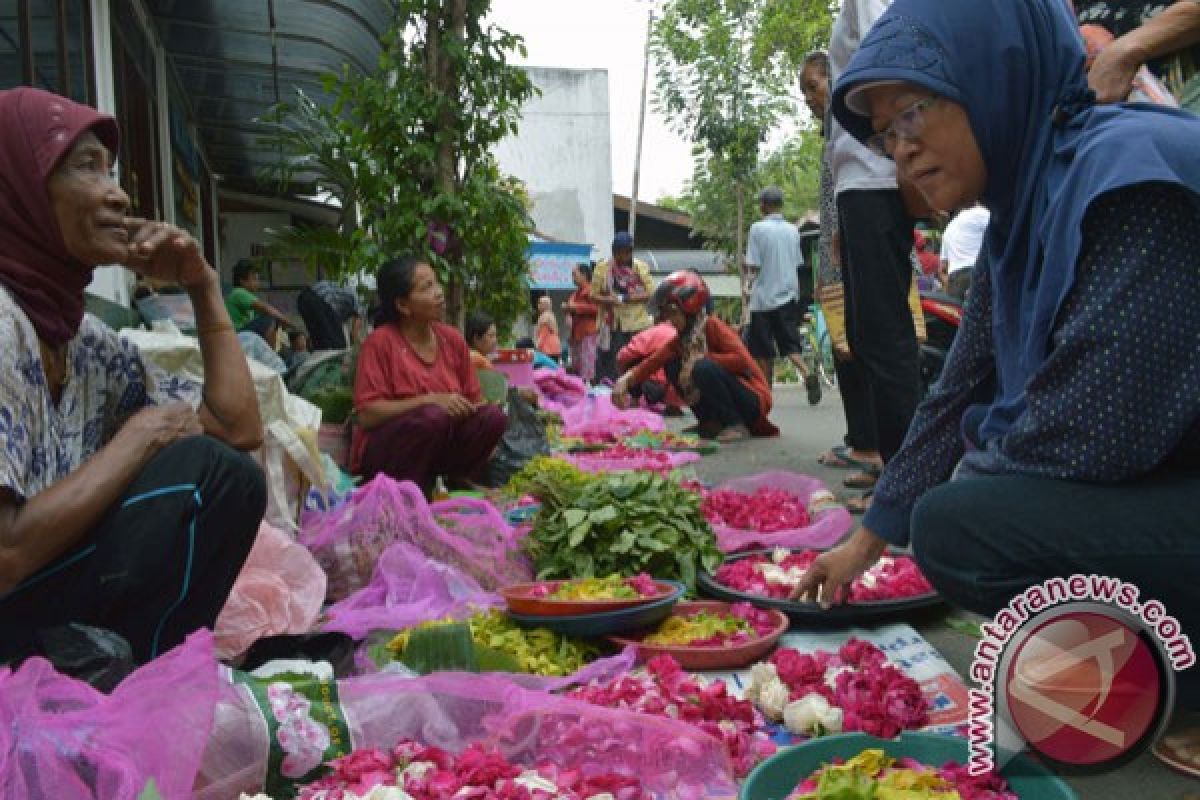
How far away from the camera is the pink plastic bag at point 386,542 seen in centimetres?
323

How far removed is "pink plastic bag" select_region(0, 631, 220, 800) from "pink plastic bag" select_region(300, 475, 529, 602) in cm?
163

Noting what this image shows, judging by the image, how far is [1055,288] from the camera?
4.96 ft

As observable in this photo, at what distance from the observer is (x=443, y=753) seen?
1814 millimetres

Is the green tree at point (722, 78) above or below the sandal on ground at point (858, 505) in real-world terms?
above

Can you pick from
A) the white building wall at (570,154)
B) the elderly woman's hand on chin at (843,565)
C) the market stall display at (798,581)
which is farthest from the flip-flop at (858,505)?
the white building wall at (570,154)

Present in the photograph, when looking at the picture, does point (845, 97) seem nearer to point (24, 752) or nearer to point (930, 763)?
point (930, 763)

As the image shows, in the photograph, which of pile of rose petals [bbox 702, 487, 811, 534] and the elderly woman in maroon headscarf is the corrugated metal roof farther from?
the elderly woman in maroon headscarf

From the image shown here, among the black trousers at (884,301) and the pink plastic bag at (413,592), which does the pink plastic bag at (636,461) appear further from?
the pink plastic bag at (413,592)

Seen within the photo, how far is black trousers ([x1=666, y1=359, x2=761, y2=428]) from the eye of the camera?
7.44 m

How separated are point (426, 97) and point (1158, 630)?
18.2ft

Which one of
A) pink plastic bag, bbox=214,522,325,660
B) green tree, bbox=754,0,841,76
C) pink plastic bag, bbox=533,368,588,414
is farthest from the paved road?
green tree, bbox=754,0,841,76

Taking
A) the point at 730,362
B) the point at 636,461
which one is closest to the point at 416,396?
the point at 636,461

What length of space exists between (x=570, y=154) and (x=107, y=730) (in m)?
23.8

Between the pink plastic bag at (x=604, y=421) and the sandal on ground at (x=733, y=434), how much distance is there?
0.51m
